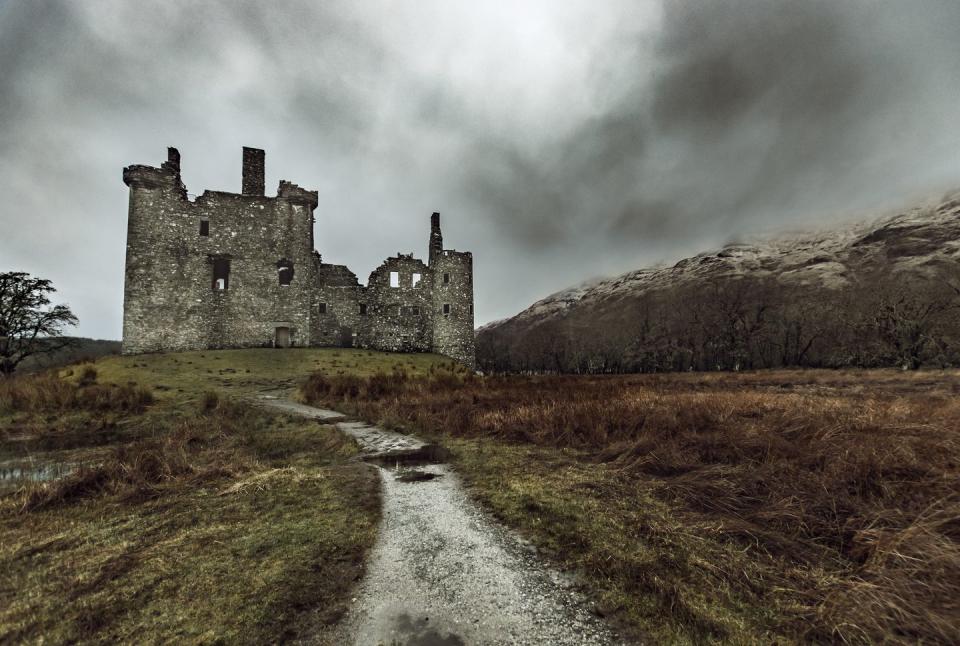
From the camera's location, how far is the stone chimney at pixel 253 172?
105ft

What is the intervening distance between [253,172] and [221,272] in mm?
8770

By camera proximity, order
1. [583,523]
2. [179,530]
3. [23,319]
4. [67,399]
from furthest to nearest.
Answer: [23,319]
[67,399]
[583,523]
[179,530]

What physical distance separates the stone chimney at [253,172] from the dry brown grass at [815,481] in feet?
100

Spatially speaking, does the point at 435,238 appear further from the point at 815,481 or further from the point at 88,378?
the point at 815,481

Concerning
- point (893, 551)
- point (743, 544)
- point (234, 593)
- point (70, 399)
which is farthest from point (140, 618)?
point (70, 399)

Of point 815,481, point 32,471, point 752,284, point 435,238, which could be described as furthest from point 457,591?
point 752,284

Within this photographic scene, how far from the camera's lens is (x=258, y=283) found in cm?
3136

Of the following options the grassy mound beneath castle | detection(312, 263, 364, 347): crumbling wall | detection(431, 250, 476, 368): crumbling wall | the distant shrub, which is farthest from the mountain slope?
the grassy mound beneath castle

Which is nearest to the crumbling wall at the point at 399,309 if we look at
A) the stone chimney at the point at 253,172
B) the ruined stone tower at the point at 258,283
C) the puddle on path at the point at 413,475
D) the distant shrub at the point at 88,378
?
the ruined stone tower at the point at 258,283

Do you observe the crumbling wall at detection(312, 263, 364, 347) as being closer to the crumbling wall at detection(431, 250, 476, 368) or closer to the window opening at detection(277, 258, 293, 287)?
the window opening at detection(277, 258, 293, 287)

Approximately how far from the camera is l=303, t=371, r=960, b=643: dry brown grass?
2600 millimetres

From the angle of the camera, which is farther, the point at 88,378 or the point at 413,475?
the point at 88,378

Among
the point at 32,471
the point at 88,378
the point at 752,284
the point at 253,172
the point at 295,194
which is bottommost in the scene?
the point at 32,471

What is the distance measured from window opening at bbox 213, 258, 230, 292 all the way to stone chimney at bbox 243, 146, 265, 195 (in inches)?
238
